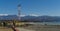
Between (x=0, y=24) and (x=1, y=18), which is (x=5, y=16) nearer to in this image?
(x=1, y=18)

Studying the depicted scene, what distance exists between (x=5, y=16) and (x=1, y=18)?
3.05 ft

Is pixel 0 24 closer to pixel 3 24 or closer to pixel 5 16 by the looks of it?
pixel 3 24

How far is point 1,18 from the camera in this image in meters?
20.6

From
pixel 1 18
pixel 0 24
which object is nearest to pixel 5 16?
pixel 1 18

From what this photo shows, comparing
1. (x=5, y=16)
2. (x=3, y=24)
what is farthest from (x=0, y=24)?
(x=5, y=16)

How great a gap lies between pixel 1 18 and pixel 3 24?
1.75 meters

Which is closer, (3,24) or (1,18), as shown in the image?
(3,24)

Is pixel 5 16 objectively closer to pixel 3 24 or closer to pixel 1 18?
pixel 1 18

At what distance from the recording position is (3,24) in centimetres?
1903

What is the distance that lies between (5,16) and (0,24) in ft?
7.87

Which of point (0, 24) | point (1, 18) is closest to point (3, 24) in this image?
point (0, 24)

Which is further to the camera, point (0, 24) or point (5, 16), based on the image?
point (5, 16)

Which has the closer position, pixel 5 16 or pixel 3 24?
pixel 3 24

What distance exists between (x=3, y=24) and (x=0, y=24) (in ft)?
1.33
